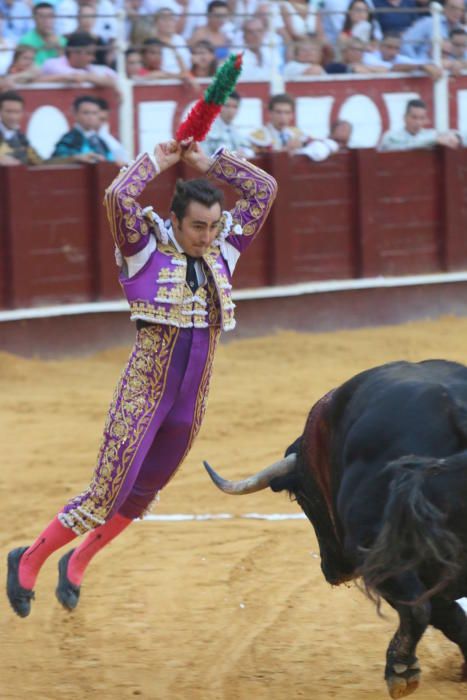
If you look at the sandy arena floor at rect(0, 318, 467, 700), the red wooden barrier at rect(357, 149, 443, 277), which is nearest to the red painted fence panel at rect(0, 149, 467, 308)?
the red wooden barrier at rect(357, 149, 443, 277)

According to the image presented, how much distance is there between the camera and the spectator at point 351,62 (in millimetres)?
10641

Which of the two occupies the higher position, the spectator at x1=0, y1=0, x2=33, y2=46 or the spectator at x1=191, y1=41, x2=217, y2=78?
the spectator at x1=0, y1=0, x2=33, y2=46

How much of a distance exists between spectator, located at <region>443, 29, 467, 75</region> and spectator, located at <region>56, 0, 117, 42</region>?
2899 mm

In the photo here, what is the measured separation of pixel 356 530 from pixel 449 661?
94 cm

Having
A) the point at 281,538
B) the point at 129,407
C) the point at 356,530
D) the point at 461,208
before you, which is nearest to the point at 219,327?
the point at 129,407

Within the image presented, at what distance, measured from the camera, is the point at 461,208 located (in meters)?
10.8

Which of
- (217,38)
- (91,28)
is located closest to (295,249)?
(217,38)

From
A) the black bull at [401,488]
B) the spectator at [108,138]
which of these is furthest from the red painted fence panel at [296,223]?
the black bull at [401,488]

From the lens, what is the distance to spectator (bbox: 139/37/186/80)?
9602mm

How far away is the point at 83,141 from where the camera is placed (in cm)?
914

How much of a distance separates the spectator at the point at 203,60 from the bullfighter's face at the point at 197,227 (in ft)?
18.8

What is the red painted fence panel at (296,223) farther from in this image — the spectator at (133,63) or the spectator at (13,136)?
the spectator at (133,63)

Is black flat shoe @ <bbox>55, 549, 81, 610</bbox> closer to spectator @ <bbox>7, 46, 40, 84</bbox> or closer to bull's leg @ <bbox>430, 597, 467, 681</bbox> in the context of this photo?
bull's leg @ <bbox>430, 597, 467, 681</bbox>

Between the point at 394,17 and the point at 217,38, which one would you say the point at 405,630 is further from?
the point at 394,17
